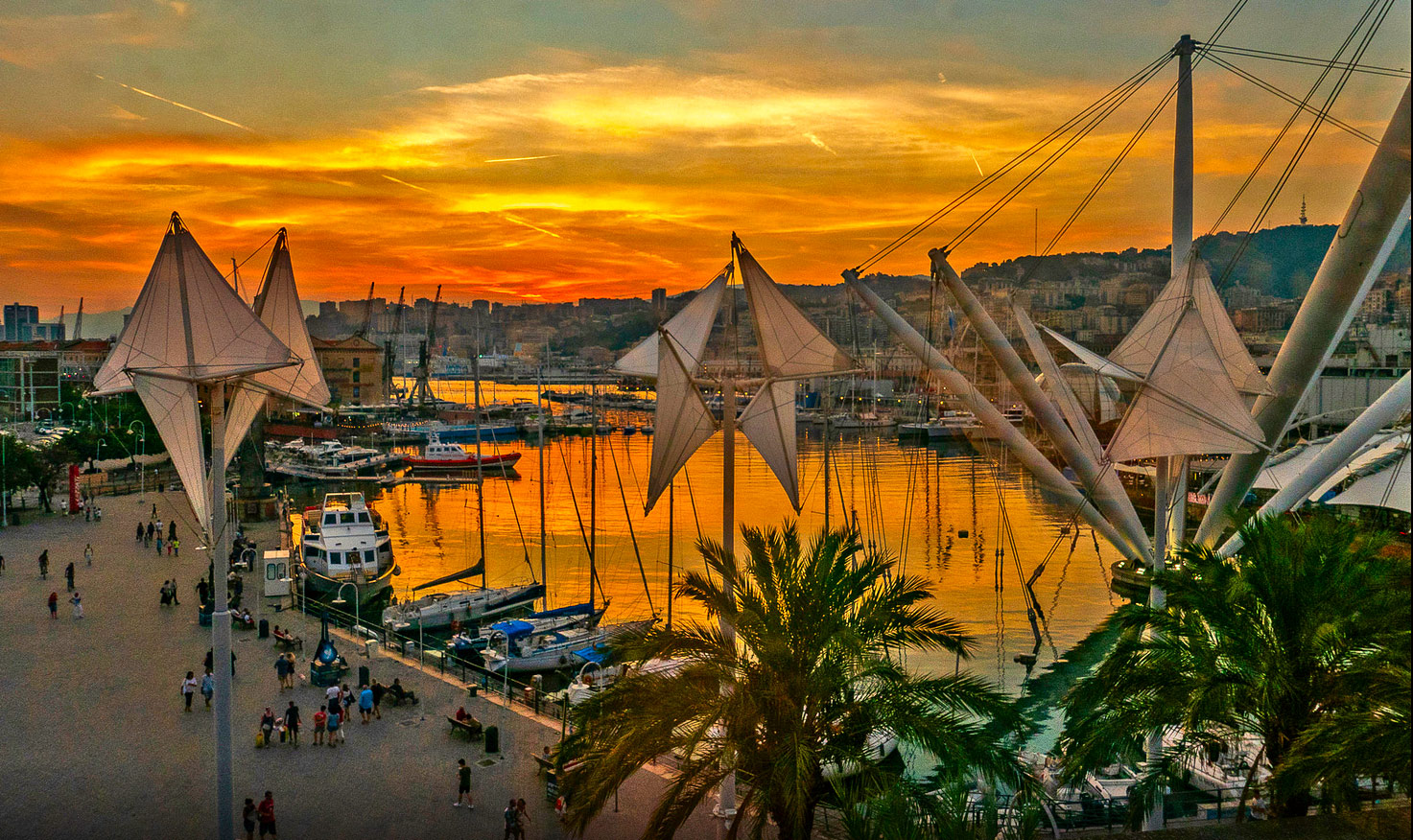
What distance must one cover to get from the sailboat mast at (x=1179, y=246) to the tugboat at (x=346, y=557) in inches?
820

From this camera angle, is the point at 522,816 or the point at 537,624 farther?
the point at 537,624

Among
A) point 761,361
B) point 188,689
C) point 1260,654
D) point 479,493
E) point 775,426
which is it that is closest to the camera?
point 1260,654

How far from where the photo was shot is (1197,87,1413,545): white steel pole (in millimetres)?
8773

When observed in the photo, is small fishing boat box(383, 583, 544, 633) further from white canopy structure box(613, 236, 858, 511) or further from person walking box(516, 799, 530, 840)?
white canopy structure box(613, 236, 858, 511)

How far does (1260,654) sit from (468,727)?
10.0 m

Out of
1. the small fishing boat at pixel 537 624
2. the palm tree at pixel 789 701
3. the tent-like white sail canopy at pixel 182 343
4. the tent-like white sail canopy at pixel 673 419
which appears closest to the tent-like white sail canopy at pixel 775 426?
the tent-like white sail canopy at pixel 673 419

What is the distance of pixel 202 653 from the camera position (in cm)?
1827

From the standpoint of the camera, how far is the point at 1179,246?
1521 cm

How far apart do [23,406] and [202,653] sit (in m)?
Answer: 43.6

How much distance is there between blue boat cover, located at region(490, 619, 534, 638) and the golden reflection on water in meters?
4.13

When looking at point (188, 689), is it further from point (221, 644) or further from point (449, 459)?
point (449, 459)

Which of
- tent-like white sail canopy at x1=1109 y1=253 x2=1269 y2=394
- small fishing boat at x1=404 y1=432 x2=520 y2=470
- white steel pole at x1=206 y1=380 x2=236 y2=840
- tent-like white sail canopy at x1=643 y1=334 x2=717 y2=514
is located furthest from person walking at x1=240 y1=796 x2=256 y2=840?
small fishing boat at x1=404 y1=432 x2=520 y2=470

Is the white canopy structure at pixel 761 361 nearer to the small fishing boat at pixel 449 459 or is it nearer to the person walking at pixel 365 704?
the person walking at pixel 365 704

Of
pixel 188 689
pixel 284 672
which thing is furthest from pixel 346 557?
pixel 188 689
